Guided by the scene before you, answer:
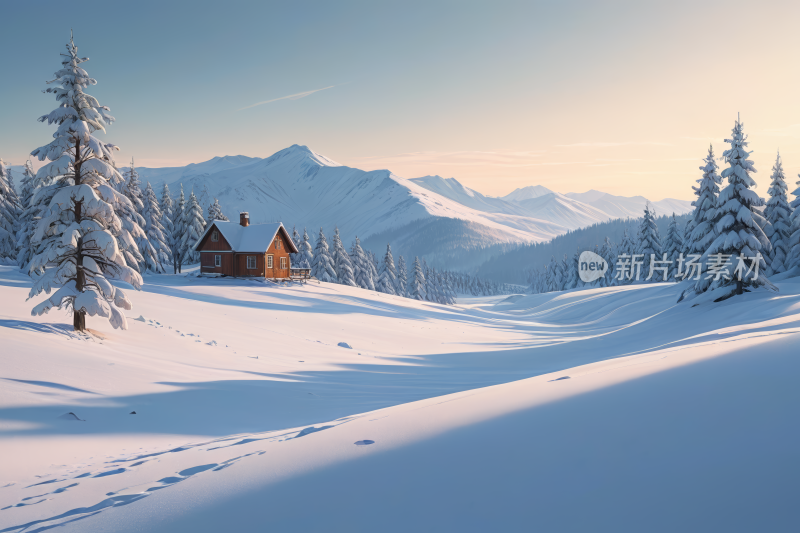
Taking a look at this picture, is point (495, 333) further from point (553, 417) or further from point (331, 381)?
point (553, 417)

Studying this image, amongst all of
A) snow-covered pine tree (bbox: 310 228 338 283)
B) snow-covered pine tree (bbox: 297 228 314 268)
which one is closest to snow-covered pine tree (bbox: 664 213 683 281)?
snow-covered pine tree (bbox: 310 228 338 283)

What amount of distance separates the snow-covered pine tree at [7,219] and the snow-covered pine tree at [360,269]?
39.4m

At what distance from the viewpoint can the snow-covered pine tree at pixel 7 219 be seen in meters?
42.9

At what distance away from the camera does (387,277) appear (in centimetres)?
7412

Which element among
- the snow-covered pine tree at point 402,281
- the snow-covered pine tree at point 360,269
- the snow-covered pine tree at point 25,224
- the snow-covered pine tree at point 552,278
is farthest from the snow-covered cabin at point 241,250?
the snow-covered pine tree at point 552,278

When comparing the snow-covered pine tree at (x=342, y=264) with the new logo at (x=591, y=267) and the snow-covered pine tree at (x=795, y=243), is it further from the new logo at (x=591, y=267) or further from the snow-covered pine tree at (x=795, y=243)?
the snow-covered pine tree at (x=795, y=243)

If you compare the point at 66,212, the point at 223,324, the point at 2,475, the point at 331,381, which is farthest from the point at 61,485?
the point at 223,324

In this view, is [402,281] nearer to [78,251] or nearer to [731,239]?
[731,239]

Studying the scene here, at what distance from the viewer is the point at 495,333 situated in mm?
31031

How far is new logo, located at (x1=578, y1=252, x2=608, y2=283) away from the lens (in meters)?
80.5

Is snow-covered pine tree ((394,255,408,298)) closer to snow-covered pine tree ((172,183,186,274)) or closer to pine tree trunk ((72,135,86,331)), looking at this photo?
snow-covered pine tree ((172,183,186,274))

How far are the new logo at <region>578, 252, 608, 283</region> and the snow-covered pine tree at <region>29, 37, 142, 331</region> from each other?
8045 cm

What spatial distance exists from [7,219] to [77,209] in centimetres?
4366

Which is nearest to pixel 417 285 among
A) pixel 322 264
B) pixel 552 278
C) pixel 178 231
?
pixel 322 264
